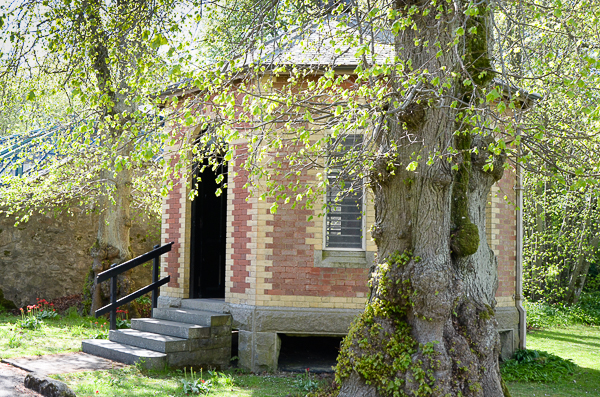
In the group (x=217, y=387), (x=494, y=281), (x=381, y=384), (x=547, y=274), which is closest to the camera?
(x=381, y=384)

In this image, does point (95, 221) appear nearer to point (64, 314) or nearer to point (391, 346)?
point (64, 314)

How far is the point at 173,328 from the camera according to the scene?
8.87m

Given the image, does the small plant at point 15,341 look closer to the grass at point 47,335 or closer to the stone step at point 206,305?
the grass at point 47,335

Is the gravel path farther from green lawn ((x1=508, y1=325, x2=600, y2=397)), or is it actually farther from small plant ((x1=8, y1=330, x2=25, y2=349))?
Answer: green lawn ((x1=508, y1=325, x2=600, y2=397))

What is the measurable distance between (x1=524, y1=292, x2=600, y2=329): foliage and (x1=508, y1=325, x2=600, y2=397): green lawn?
41 centimetres

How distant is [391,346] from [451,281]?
3.19ft

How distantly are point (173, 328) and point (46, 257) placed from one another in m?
7.64

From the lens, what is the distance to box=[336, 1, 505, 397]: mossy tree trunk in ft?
19.1

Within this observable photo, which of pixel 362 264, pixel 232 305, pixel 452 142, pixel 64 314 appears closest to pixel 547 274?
pixel 362 264

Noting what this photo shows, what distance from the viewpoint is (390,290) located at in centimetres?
618

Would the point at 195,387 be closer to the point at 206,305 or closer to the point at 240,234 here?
the point at 206,305

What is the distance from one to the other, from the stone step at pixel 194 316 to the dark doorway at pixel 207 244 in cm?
82

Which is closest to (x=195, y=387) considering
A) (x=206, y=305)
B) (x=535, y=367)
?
(x=206, y=305)

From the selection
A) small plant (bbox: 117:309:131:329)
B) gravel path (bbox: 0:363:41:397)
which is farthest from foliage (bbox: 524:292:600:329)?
gravel path (bbox: 0:363:41:397)
